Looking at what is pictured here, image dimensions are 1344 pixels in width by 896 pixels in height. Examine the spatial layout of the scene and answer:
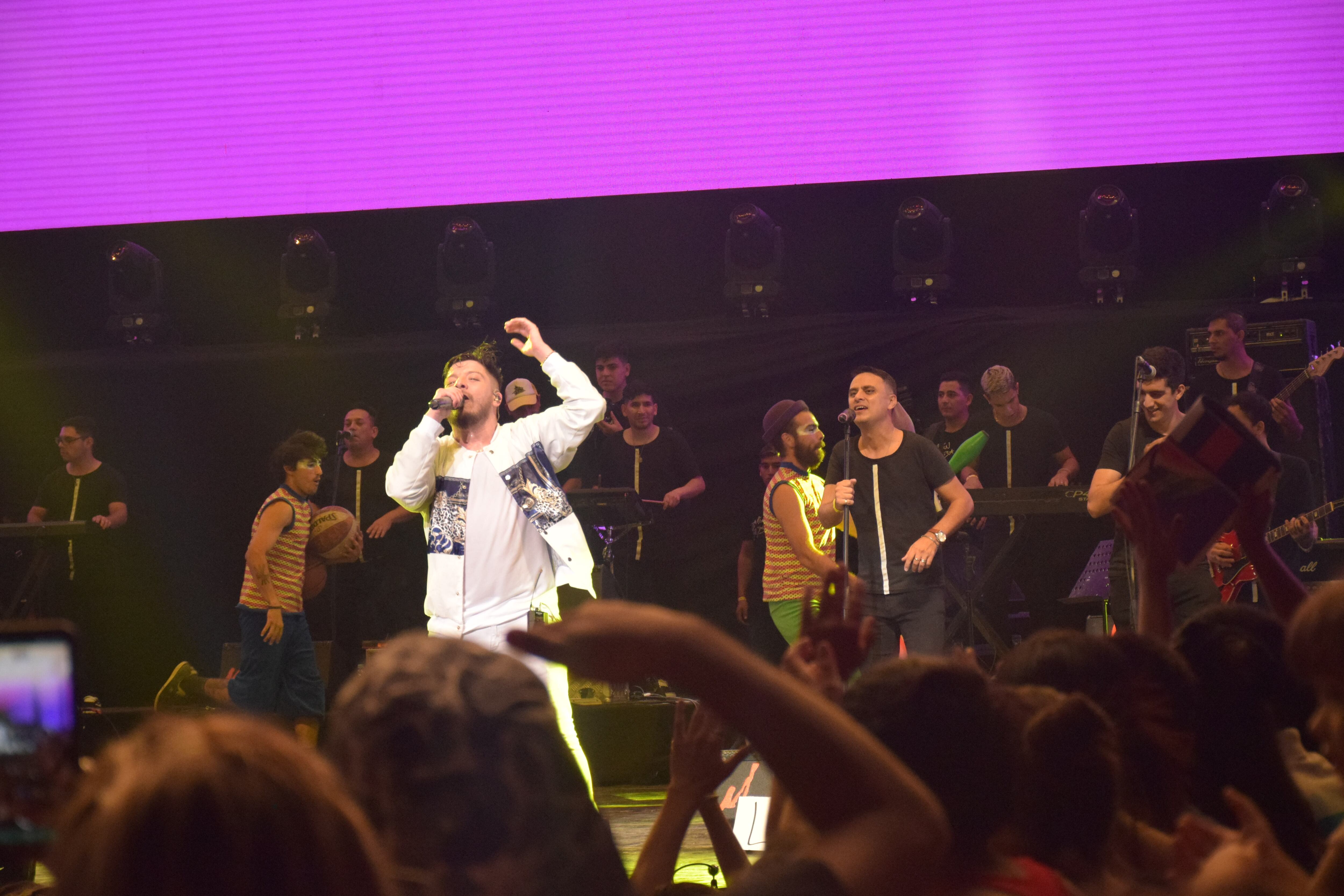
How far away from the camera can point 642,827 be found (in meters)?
4.61

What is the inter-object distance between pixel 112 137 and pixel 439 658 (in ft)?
21.7

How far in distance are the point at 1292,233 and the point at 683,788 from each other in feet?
19.8

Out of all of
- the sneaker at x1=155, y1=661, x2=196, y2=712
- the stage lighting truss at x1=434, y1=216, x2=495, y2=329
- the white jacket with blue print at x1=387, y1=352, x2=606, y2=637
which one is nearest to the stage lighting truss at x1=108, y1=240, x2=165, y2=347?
the stage lighting truss at x1=434, y1=216, x2=495, y2=329

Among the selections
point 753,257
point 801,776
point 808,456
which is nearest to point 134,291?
point 753,257

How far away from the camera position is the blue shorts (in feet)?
18.9

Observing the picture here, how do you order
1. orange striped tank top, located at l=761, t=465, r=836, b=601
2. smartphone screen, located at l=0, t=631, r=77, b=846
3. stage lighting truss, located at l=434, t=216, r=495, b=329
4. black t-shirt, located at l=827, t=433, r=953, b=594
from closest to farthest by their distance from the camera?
smartphone screen, located at l=0, t=631, r=77, b=846, black t-shirt, located at l=827, t=433, r=953, b=594, orange striped tank top, located at l=761, t=465, r=836, b=601, stage lighting truss, located at l=434, t=216, r=495, b=329

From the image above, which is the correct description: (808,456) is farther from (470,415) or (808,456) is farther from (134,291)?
(134,291)

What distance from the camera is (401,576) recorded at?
7.54m

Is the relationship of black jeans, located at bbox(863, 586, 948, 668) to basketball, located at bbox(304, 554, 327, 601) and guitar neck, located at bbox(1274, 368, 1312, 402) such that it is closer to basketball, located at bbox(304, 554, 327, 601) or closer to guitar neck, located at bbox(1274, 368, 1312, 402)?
guitar neck, located at bbox(1274, 368, 1312, 402)

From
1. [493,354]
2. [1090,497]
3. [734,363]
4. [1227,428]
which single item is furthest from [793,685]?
[734,363]

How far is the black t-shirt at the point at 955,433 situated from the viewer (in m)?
6.83

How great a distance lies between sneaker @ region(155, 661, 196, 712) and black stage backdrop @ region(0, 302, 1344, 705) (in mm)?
1489

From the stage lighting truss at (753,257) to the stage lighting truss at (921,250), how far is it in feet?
2.25

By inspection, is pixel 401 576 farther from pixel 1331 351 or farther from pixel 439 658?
pixel 439 658
